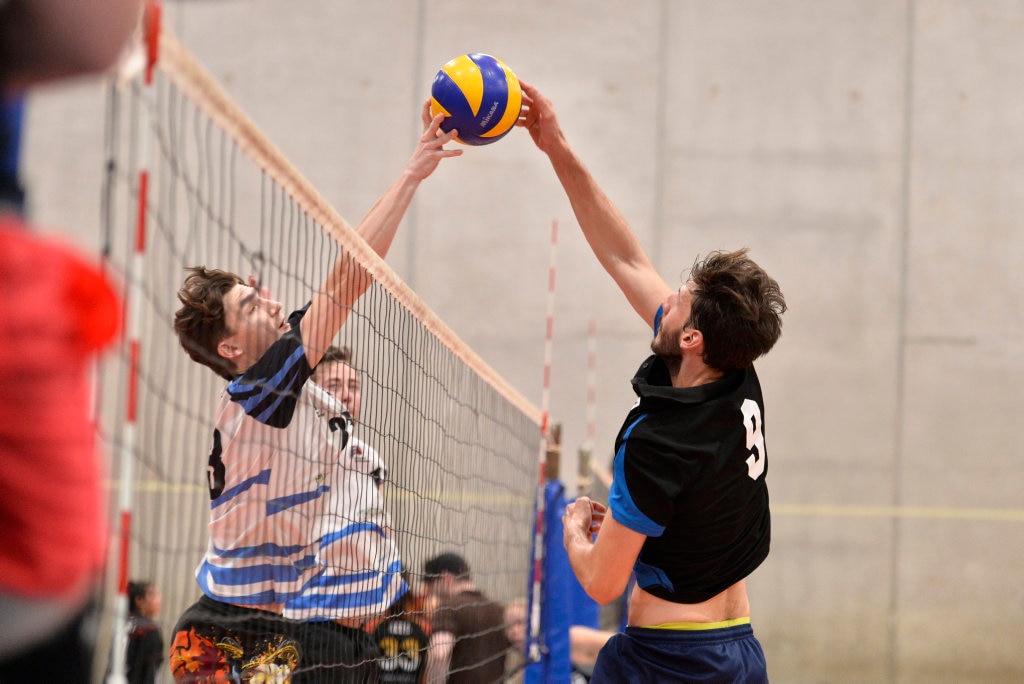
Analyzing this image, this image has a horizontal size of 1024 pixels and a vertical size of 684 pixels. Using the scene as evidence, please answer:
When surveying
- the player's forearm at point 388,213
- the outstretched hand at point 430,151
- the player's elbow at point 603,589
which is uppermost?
the outstretched hand at point 430,151

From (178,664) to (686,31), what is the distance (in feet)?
25.6

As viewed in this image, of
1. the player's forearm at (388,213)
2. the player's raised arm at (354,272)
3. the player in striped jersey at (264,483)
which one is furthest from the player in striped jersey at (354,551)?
the player's forearm at (388,213)

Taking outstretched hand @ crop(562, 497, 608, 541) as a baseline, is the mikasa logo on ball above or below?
above

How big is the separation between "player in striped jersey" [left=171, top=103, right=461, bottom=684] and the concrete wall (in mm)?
6034

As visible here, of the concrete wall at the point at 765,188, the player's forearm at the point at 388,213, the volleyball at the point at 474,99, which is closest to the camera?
the player's forearm at the point at 388,213

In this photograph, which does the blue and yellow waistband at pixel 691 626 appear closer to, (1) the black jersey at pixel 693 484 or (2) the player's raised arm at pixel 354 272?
(1) the black jersey at pixel 693 484

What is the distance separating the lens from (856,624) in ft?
27.7

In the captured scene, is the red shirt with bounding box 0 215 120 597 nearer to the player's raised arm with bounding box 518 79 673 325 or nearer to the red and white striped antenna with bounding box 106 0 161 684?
the red and white striped antenna with bounding box 106 0 161 684

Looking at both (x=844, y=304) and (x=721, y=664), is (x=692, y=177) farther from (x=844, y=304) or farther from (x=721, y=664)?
(x=721, y=664)

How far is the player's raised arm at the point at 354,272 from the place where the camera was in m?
2.54

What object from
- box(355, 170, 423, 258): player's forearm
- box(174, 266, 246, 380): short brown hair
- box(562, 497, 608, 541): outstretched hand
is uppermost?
box(355, 170, 423, 258): player's forearm

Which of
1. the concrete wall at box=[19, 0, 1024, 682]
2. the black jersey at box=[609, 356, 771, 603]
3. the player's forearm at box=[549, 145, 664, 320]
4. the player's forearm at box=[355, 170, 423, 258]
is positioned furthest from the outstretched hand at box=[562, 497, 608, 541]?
the concrete wall at box=[19, 0, 1024, 682]

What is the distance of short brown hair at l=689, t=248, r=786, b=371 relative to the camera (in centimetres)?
242

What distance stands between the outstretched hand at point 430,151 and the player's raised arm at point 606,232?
0.32 metres
